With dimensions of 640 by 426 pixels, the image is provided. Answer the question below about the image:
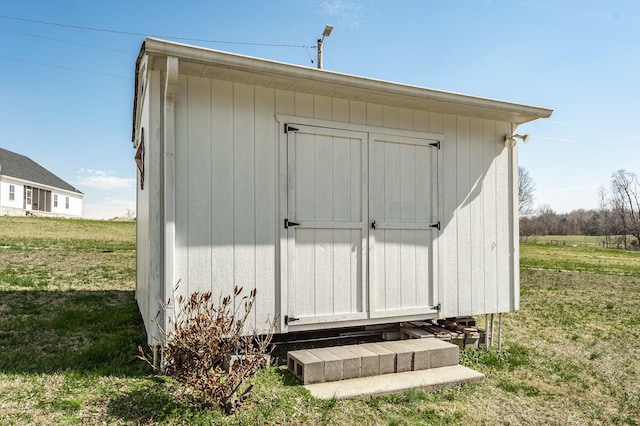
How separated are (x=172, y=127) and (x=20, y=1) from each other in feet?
29.7

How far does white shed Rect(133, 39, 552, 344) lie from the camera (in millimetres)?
3402

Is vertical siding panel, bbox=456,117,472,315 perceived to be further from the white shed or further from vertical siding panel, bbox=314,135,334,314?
vertical siding panel, bbox=314,135,334,314

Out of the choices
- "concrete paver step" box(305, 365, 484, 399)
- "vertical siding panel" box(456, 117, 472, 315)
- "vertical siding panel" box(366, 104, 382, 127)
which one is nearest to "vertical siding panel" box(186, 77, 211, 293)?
"concrete paver step" box(305, 365, 484, 399)

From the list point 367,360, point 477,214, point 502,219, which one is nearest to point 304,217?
point 367,360

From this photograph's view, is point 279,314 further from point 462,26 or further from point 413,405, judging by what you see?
point 462,26

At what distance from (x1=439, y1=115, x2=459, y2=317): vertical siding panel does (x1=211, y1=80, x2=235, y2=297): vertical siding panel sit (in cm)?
221

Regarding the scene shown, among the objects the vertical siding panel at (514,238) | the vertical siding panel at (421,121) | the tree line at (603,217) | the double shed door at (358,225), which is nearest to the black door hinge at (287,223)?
the double shed door at (358,225)

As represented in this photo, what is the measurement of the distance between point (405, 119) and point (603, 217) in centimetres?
4060

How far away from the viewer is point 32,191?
26.4 m

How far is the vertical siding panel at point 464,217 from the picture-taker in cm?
459

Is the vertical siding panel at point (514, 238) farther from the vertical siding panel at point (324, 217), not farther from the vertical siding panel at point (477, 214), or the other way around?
the vertical siding panel at point (324, 217)

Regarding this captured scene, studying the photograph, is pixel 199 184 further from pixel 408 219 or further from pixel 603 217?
pixel 603 217

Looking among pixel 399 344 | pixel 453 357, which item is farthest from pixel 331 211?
pixel 453 357

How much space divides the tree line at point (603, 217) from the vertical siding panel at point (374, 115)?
32.6 metres
